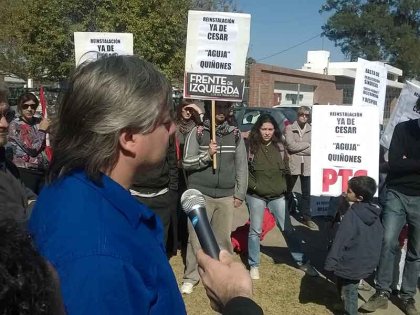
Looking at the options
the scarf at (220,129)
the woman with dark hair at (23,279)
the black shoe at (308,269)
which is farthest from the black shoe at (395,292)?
the woman with dark hair at (23,279)

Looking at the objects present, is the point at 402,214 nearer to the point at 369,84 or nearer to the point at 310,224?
the point at 369,84

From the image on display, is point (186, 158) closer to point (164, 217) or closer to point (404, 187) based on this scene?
point (164, 217)

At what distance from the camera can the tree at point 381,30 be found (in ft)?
176

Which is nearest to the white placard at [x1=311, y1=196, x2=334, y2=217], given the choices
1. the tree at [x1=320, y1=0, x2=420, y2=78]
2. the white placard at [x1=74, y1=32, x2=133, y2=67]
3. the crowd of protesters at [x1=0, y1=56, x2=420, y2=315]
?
the white placard at [x1=74, y1=32, x2=133, y2=67]

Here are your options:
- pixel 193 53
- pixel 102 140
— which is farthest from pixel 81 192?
pixel 193 53

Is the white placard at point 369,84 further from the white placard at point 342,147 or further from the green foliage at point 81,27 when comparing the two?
the green foliage at point 81,27

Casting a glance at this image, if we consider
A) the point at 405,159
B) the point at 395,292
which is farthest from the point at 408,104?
the point at 395,292

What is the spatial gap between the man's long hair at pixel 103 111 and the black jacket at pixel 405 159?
3648mm

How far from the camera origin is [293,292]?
5324 millimetres

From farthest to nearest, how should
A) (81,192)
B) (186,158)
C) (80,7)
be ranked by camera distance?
(80,7)
(186,158)
(81,192)

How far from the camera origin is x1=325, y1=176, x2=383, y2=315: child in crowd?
14.3 ft

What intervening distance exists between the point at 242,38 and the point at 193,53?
0.52 m

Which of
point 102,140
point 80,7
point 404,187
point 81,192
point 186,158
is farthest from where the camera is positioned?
point 80,7

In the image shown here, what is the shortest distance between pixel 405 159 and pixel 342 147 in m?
0.75
